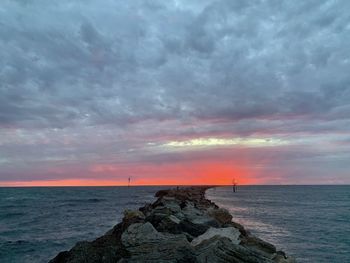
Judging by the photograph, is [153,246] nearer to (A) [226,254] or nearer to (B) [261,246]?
(A) [226,254]

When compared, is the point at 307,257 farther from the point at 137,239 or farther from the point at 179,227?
the point at 137,239

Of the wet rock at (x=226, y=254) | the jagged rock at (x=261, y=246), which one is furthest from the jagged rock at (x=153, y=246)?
the jagged rock at (x=261, y=246)

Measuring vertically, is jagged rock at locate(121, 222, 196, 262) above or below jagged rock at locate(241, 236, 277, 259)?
above

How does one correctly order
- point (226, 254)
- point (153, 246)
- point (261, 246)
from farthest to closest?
point (261, 246) → point (153, 246) → point (226, 254)

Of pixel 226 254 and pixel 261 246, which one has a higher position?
pixel 226 254

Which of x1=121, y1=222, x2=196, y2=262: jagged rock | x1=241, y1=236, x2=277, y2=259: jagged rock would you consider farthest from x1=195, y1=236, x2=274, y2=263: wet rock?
x1=241, y1=236, x2=277, y2=259: jagged rock

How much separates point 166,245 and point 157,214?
25.3 feet

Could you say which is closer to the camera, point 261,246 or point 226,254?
point 226,254

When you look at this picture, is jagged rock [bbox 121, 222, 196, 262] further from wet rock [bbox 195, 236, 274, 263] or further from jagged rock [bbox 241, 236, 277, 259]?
jagged rock [bbox 241, 236, 277, 259]

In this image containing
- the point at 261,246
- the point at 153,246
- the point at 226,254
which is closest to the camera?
the point at 226,254

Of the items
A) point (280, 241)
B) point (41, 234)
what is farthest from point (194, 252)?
point (41, 234)

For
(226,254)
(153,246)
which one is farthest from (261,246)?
(226,254)

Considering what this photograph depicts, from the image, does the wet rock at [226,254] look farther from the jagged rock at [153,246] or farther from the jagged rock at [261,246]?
the jagged rock at [261,246]

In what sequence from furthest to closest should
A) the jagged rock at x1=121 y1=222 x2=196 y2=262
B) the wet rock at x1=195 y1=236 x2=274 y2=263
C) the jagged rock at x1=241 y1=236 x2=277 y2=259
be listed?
1. the jagged rock at x1=241 y1=236 x2=277 y2=259
2. the wet rock at x1=195 y1=236 x2=274 y2=263
3. the jagged rock at x1=121 y1=222 x2=196 y2=262
